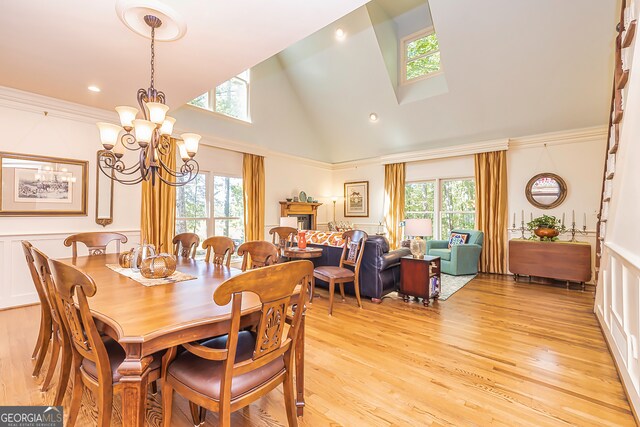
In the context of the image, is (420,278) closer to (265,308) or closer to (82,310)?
(265,308)

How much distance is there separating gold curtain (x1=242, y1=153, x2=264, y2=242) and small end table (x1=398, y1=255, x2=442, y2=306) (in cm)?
335

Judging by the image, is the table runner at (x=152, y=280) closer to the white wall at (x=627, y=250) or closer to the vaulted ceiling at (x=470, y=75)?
the white wall at (x=627, y=250)

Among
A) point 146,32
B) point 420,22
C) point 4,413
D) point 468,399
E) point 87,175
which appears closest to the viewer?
point 4,413

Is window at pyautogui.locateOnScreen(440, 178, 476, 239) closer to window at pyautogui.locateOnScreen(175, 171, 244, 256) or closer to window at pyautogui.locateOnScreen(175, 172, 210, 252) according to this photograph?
window at pyautogui.locateOnScreen(175, 171, 244, 256)

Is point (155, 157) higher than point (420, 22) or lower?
lower

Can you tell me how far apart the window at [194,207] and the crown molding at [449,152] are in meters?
4.25

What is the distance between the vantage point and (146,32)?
7.47 ft

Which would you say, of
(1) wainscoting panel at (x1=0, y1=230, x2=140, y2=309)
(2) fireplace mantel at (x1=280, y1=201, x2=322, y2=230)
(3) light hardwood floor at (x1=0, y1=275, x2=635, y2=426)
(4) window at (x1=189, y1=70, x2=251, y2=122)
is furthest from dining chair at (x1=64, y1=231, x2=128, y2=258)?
(2) fireplace mantel at (x1=280, y1=201, x2=322, y2=230)

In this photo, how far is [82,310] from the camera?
3.88ft

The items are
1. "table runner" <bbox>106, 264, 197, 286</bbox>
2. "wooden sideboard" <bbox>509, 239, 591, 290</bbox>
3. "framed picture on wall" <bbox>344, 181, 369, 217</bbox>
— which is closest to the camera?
"table runner" <bbox>106, 264, 197, 286</bbox>

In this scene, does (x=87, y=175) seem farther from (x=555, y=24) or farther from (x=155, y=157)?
(x=555, y=24)

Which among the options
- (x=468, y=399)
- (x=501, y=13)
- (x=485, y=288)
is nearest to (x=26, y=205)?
(x=468, y=399)

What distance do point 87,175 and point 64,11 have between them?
8.25 ft

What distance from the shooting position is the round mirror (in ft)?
17.1
